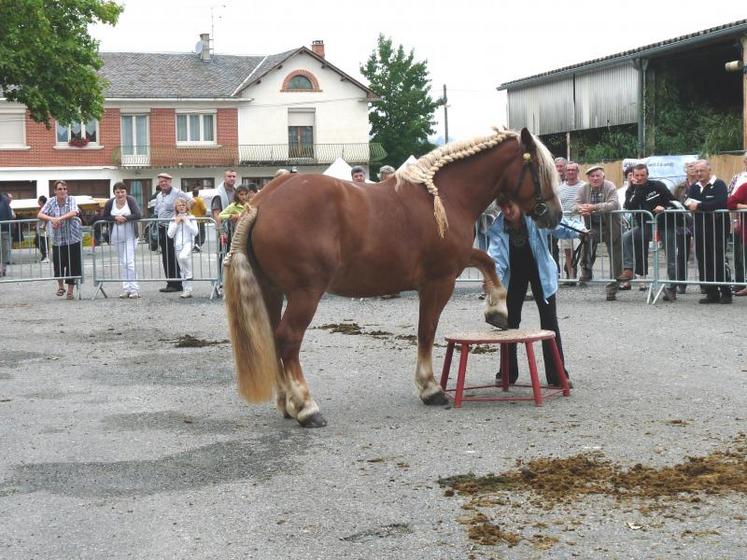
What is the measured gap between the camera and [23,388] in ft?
31.5

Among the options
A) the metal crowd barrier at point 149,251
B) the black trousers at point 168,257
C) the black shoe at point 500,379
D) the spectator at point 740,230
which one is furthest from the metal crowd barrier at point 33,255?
the black shoe at point 500,379

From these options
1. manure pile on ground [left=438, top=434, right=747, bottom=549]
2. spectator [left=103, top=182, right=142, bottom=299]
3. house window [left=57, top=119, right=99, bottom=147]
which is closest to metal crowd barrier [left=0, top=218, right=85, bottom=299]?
spectator [left=103, top=182, right=142, bottom=299]

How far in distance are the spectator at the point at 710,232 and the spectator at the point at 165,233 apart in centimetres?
798

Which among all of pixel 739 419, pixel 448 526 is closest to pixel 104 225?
pixel 739 419

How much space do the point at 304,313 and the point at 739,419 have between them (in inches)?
123

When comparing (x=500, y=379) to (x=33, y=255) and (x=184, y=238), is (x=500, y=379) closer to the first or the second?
(x=184, y=238)

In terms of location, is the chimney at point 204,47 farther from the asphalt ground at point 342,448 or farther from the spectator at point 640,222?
the asphalt ground at point 342,448

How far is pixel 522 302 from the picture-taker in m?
9.08

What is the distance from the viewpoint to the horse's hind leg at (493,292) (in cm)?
853

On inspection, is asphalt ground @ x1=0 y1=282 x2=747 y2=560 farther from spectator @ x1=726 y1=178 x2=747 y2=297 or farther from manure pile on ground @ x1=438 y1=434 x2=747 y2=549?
spectator @ x1=726 y1=178 x2=747 y2=297

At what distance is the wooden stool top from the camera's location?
27.0 ft

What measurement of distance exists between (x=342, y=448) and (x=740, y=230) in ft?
30.2

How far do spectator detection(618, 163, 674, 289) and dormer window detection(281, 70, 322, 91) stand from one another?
50022 mm

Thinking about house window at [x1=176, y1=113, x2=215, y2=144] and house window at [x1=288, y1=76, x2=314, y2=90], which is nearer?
house window at [x1=176, y1=113, x2=215, y2=144]
